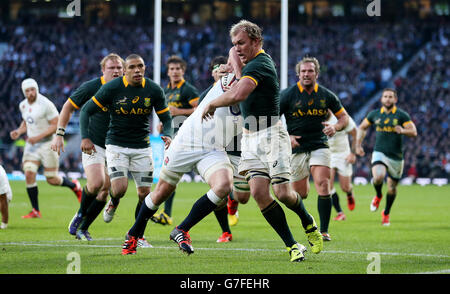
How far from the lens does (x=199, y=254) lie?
7.96m

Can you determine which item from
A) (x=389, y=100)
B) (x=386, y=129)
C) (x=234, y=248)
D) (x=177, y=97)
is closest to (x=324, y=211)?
(x=234, y=248)

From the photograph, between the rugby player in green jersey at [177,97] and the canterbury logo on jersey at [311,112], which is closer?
the canterbury logo on jersey at [311,112]

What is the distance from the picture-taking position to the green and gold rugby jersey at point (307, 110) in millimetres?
10055

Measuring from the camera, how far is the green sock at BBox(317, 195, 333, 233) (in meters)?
9.92

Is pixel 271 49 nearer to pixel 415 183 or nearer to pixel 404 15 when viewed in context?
pixel 404 15

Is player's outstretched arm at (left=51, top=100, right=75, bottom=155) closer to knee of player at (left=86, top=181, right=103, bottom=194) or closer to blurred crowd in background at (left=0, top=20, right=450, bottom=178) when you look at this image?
knee of player at (left=86, top=181, right=103, bottom=194)

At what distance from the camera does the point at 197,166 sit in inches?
294

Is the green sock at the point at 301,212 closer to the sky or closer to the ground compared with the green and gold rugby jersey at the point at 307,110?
closer to the ground

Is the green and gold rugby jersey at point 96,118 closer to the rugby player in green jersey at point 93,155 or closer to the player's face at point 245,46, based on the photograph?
the rugby player in green jersey at point 93,155

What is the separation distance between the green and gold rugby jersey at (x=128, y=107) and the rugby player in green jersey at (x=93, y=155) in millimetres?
455

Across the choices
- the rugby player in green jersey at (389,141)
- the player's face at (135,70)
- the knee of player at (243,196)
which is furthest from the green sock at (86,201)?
the rugby player in green jersey at (389,141)

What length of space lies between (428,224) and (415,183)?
18907 millimetres

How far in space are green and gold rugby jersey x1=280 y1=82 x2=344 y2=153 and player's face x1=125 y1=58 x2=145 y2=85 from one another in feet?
7.47

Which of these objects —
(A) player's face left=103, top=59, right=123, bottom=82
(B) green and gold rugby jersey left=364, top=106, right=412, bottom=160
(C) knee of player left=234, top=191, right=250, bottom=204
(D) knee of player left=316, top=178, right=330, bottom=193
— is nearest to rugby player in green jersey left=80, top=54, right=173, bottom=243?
(A) player's face left=103, top=59, right=123, bottom=82
